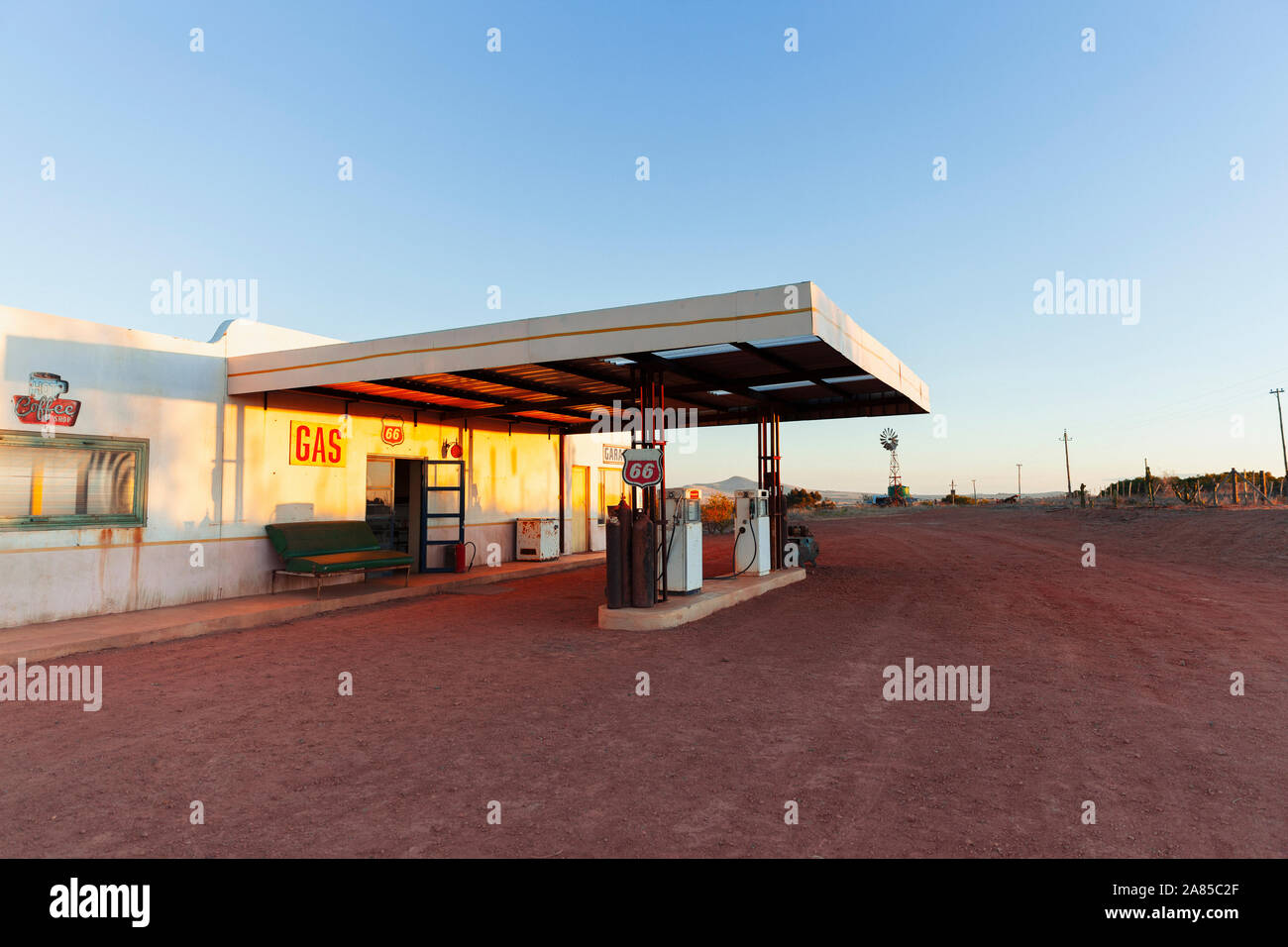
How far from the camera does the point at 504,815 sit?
3779 millimetres

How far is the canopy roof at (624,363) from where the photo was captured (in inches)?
329

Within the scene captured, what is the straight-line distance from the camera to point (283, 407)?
1184 cm

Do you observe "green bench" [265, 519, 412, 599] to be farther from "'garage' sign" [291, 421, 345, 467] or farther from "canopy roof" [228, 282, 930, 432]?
"canopy roof" [228, 282, 930, 432]

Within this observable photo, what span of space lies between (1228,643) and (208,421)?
1407cm

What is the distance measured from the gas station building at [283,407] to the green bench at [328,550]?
1.26 feet

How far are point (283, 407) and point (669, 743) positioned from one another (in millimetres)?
9868

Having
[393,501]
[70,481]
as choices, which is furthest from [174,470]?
[393,501]

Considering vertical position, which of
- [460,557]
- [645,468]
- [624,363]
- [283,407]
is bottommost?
[460,557]

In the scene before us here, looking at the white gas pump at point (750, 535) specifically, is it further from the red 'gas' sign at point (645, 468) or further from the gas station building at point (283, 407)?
the red 'gas' sign at point (645, 468)

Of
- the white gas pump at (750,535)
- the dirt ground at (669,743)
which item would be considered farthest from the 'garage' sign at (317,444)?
the white gas pump at (750,535)

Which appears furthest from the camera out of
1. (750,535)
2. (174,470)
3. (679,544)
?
(750,535)

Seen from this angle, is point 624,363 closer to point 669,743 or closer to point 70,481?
point 669,743

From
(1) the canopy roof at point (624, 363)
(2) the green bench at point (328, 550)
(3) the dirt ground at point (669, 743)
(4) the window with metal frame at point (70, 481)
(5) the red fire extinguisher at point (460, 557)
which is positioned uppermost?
(1) the canopy roof at point (624, 363)
